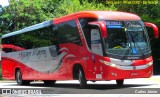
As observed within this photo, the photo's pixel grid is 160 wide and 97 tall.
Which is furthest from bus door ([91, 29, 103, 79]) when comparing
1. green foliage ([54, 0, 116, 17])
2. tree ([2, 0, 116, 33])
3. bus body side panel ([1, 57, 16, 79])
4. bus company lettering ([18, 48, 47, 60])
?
tree ([2, 0, 116, 33])

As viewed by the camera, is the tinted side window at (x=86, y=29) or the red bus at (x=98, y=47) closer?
the red bus at (x=98, y=47)

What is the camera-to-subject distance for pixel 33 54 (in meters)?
23.3

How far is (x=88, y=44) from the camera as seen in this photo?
17484mm

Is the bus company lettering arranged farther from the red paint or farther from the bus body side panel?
the bus body side panel

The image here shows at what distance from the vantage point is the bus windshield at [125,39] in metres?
17.0

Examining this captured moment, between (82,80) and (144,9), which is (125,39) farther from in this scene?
(144,9)

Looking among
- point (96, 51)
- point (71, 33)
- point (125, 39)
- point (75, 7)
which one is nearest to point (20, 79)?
point (71, 33)

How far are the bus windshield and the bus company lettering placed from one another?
224 inches

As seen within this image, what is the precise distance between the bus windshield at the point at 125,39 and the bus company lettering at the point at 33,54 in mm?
5679

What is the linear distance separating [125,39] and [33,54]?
7.53 meters

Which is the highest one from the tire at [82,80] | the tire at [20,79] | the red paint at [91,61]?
the red paint at [91,61]

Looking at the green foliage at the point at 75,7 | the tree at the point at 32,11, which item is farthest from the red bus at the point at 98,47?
the tree at the point at 32,11

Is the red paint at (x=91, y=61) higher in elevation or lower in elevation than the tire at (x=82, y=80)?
higher

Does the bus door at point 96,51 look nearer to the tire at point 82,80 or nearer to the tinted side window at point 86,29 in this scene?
the tinted side window at point 86,29
